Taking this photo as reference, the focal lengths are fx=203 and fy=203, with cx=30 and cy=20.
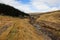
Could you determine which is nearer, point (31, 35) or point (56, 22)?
point (31, 35)

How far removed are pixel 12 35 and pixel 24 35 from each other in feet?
1.92

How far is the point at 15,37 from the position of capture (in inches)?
380

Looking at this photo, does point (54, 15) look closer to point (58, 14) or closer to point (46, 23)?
point (58, 14)

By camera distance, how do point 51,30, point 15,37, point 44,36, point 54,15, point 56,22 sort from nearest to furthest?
point 15,37 < point 44,36 < point 51,30 < point 56,22 < point 54,15

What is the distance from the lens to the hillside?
987 centimetres

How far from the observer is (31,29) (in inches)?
420

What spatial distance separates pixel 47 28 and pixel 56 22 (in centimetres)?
93

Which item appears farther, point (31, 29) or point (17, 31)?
point (31, 29)

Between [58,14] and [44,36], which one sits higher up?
[58,14]

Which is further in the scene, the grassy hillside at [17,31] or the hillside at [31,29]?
the hillside at [31,29]

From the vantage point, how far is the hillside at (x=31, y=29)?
9867 millimetres

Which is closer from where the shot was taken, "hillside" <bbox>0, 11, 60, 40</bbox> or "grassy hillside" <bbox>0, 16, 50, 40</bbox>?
"grassy hillside" <bbox>0, 16, 50, 40</bbox>

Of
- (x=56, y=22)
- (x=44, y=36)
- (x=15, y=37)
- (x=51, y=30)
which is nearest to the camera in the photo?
(x=15, y=37)

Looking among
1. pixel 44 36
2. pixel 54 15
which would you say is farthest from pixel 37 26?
pixel 54 15
